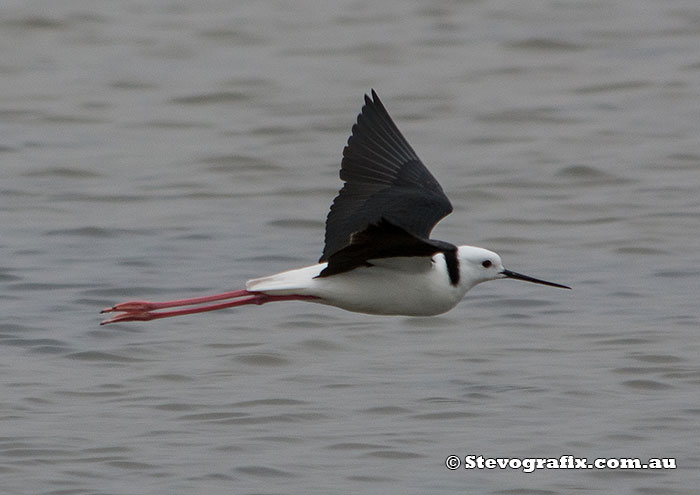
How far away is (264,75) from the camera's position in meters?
15.4

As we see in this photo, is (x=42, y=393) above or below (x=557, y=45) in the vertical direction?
below

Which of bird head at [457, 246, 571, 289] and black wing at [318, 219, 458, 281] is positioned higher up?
black wing at [318, 219, 458, 281]

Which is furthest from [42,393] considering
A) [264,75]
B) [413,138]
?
[264,75]

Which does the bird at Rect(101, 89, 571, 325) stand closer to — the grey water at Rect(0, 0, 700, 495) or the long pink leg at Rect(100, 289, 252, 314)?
the long pink leg at Rect(100, 289, 252, 314)

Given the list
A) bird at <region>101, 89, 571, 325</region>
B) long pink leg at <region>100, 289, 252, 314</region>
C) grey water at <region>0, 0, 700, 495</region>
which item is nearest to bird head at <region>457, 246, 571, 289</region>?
bird at <region>101, 89, 571, 325</region>

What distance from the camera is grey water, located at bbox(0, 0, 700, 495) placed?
7434 millimetres

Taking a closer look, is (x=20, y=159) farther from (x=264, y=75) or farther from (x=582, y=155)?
(x=582, y=155)

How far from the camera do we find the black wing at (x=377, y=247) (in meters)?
6.10

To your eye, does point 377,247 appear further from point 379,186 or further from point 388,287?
point 379,186

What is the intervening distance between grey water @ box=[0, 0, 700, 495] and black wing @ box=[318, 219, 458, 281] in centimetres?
98

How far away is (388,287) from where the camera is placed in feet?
22.8

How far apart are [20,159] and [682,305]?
5816 millimetres

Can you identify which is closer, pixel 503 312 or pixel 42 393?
pixel 42 393

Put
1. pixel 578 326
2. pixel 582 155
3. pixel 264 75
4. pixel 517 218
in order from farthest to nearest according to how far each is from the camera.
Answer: pixel 264 75 < pixel 582 155 < pixel 517 218 < pixel 578 326
